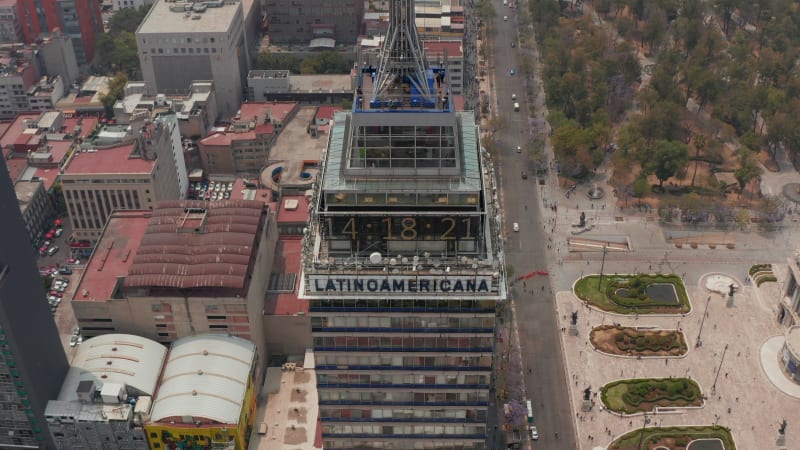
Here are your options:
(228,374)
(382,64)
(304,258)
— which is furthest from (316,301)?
(228,374)

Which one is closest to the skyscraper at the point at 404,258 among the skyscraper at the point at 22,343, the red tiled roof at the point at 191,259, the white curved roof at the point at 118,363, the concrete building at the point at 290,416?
the concrete building at the point at 290,416

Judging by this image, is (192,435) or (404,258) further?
(192,435)

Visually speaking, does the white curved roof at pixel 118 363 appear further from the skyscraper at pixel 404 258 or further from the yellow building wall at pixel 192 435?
the skyscraper at pixel 404 258

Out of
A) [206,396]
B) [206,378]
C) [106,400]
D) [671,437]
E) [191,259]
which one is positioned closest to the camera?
[106,400]

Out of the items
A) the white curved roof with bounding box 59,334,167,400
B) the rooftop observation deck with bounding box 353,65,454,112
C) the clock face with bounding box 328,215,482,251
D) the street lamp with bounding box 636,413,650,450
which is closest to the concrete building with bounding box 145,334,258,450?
the white curved roof with bounding box 59,334,167,400

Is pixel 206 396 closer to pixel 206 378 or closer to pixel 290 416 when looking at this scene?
pixel 206 378

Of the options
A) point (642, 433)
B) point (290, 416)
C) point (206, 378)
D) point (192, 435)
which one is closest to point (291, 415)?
point (290, 416)

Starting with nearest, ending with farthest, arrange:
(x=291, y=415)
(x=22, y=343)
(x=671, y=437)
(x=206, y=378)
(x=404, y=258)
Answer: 1. (x=404, y=258)
2. (x=22, y=343)
3. (x=206, y=378)
4. (x=671, y=437)
5. (x=291, y=415)
